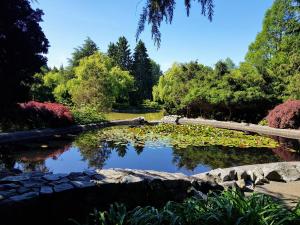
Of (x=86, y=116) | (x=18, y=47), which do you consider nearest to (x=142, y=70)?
(x=86, y=116)

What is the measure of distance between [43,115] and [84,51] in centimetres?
4685

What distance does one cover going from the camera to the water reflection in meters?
8.62

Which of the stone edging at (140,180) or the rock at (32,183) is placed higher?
the rock at (32,183)

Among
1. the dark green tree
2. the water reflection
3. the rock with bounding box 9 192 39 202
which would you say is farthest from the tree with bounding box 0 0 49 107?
the dark green tree

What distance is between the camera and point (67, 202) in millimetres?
4812

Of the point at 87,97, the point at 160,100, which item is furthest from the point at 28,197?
the point at 160,100

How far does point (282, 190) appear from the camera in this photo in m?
5.94

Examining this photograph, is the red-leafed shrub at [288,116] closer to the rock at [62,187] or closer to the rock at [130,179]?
the rock at [130,179]

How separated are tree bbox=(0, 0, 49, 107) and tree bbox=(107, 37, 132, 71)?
171 ft


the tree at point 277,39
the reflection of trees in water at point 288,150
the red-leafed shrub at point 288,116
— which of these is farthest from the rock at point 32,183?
the tree at point 277,39

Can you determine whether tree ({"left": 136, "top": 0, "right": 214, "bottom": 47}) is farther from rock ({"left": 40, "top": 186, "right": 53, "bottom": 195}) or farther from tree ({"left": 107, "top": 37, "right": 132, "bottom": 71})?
tree ({"left": 107, "top": 37, "right": 132, "bottom": 71})

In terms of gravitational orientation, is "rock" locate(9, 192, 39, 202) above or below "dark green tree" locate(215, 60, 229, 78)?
below

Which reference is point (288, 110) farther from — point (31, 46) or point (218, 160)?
point (31, 46)

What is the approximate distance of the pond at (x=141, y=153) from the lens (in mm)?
8688
